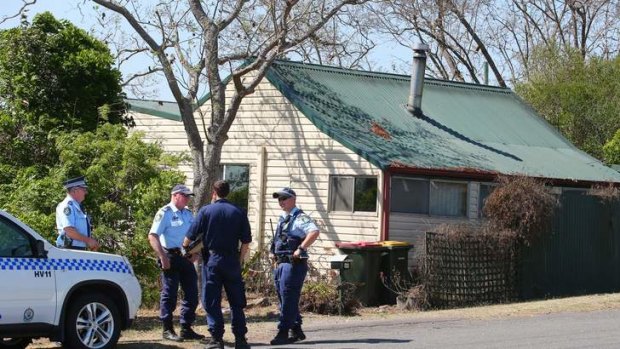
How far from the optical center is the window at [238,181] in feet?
70.1

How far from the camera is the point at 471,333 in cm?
1395

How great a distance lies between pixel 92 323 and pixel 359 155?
368 inches

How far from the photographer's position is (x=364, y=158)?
64.5ft

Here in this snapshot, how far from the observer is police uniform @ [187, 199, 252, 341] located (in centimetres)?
1128

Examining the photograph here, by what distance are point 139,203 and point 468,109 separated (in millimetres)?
10649

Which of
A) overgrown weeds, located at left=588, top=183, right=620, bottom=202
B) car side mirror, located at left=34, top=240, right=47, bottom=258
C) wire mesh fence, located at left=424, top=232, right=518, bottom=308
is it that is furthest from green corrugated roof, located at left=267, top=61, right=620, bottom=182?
car side mirror, located at left=34, top=240, right=47, bottom=258

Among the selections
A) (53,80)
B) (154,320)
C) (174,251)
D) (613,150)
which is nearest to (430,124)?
(53,80)

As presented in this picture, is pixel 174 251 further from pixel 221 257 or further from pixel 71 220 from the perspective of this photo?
pixel 221 257

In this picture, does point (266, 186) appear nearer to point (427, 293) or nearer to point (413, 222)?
point (413, 222)

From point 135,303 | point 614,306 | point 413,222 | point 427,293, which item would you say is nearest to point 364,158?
point 413,222

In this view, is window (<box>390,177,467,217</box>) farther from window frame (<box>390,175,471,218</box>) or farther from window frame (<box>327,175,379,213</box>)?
window frame (<box>327,175,379,213</box>)

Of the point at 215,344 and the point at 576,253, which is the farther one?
the point at 576,253

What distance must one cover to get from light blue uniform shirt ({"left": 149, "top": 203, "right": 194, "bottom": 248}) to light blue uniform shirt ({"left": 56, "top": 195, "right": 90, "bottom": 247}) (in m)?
0.84

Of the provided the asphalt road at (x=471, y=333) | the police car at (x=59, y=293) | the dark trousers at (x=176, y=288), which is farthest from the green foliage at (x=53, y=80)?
the police car at (x=59, y=293)
